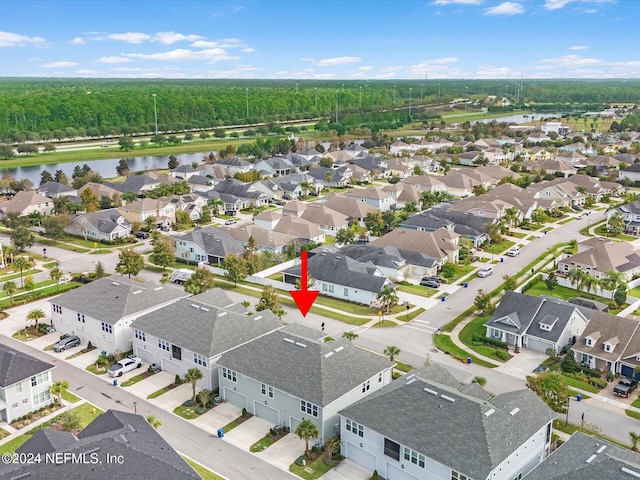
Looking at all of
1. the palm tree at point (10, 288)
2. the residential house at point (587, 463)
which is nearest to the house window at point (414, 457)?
the residential house at point (587, 463)

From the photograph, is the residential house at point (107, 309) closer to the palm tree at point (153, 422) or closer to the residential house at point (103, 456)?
the palm tree at point (153, 422)

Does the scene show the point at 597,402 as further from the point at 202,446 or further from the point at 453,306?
the point at 202,446

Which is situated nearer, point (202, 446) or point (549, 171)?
point (202, 446)

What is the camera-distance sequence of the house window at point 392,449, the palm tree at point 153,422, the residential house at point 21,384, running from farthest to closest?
1. the residential house at point 21,384
2. the palm tree at point 153,422
3. the house window at point 392,449

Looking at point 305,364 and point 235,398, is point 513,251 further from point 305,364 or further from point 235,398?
point 235,398

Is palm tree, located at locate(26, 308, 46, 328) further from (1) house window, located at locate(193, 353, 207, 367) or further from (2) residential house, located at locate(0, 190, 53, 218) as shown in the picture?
(2) residential house, located at locate(0, 190, 53, 218)

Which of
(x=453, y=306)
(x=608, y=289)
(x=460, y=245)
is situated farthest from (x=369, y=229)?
(x=608, y=289)
